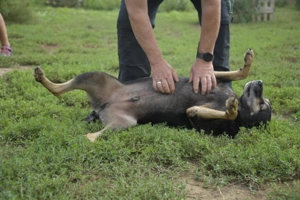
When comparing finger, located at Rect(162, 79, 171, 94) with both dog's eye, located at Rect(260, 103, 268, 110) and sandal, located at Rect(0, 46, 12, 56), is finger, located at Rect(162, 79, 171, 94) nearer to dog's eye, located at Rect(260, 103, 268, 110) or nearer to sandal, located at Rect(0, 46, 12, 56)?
dog's eye, located at Rect(260, 103, 268, 110)

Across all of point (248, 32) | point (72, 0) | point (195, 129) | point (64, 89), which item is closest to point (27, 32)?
point (248, 32)

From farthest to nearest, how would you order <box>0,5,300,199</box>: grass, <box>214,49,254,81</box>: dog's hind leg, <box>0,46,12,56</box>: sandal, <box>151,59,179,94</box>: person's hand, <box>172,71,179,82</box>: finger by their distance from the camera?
<box>0,46,12,56</box>: sandal, <box>214,49,254,81</box>: dog's hind leg, <box>172,71,179,82</box>: finger, <box>151,59,179,94</box>: person's hand, <box>0,5,300,199</box>: grass

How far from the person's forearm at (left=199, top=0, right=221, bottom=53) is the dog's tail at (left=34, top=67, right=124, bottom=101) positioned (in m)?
0.91

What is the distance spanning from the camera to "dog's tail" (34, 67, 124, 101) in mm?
4016

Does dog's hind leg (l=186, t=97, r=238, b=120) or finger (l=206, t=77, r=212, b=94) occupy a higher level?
finger (l=206, t=77, r=212, b=94)

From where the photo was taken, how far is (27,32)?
9.61 meters

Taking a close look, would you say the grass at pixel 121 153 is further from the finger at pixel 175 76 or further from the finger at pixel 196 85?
the finger at pixel 175 76

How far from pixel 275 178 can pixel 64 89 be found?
2057 mm

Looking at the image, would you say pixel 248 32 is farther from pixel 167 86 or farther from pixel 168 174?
pixel 168 174

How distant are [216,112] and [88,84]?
1.21 meters

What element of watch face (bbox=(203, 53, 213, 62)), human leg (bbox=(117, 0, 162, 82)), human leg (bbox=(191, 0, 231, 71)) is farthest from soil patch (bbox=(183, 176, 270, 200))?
human leg (bbox=(191, 0, 231, 71))

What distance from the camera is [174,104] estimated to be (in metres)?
3.93

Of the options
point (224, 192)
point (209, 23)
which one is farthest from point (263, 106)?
point (224, 192)

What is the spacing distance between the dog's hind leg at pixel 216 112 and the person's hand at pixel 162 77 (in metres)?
0.27
